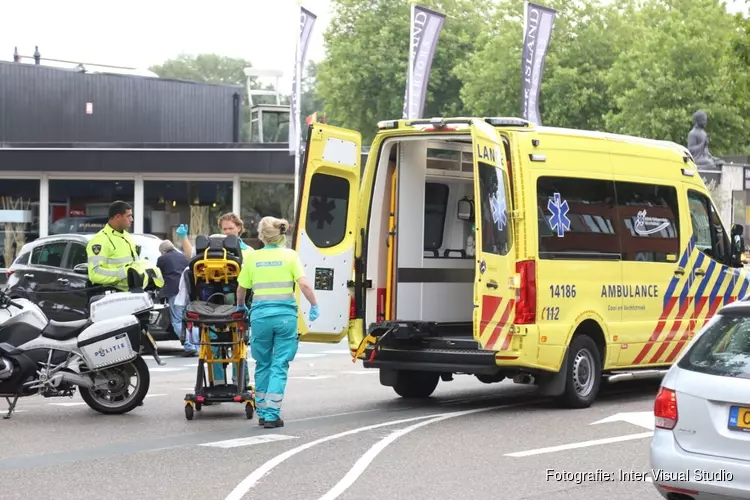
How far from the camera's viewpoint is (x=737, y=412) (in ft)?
20.4

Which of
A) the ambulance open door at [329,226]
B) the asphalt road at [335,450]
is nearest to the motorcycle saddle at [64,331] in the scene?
the asphalt road at [335,450]

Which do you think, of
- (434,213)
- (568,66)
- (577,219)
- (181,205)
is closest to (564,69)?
(568,66)

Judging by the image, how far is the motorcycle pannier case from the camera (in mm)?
10922

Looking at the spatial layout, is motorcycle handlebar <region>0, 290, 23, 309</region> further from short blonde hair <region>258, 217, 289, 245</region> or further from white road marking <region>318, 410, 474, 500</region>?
white road marking <region>318, 410, 474, 500</region>

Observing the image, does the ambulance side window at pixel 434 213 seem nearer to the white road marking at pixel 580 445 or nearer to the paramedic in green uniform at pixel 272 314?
the paramedic in green uniform at pixel 272 314

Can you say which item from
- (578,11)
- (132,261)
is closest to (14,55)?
(578,11)

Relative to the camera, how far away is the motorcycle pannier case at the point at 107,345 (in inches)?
430

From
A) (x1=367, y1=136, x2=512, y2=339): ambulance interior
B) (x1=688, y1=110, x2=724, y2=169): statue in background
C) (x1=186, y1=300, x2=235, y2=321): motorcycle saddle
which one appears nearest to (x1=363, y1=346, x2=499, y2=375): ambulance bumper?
(x1=367, y1=136, x2=512, y2=339): ambulance interior

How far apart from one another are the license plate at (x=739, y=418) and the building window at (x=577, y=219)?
522 cm

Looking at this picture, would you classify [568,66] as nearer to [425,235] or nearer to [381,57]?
[381,57]

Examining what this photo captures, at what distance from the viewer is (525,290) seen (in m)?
11.3

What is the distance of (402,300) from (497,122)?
2172 millimetres

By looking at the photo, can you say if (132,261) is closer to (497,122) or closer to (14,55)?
(497,122)

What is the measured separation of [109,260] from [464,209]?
3702mm
